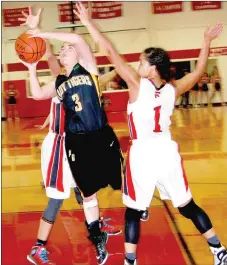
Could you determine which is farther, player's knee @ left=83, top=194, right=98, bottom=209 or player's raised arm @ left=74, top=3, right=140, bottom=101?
player's knee @ left=83, top=194, right=98, bottom=209

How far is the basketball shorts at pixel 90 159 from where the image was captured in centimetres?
348

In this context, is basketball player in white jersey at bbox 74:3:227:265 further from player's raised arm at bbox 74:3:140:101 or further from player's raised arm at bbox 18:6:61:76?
player's raised arm at bbox 18:6:61:76

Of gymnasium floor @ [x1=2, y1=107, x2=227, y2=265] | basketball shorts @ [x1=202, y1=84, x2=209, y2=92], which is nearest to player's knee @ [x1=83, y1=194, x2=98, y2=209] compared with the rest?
gymnasium floor @ [x1=2, y1=107, x2=227, y2=265]

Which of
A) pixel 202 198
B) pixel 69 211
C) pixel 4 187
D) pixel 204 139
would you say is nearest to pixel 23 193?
pixel 4 187

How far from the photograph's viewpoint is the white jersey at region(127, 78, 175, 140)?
3055 mm

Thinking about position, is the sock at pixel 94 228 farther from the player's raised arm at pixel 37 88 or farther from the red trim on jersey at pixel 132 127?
the player's raised arm at pixel 37 88

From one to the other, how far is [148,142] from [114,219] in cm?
177

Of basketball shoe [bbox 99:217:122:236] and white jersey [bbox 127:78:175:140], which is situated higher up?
white jersey [bbox 127:78:175:140]

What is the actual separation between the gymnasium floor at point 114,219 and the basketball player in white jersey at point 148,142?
56 centimetres

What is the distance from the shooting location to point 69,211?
16.5 ft

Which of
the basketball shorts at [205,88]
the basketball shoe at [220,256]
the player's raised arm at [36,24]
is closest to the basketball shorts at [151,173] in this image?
the basketball shoe at [220,256]

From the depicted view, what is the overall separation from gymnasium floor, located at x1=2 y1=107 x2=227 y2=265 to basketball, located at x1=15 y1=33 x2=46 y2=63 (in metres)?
1.73

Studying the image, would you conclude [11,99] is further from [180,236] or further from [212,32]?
[212,32]

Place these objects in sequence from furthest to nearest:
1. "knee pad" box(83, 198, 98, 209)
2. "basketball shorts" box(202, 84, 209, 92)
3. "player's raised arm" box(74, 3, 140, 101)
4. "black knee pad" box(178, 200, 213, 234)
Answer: "basketball shorts" box(202, 84, 209, 92) < "knee pad" box(83, 198, 98, 209) < "black knee pad" box(178, 200, 213, 234) < "player's raised arm" box(74, 3, 140, 101)
